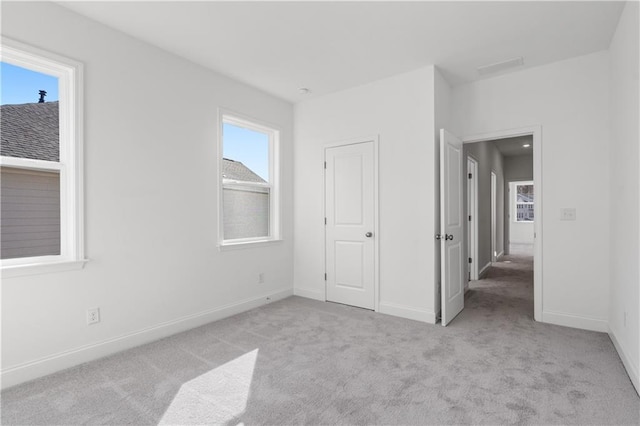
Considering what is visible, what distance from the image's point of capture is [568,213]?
3.30m

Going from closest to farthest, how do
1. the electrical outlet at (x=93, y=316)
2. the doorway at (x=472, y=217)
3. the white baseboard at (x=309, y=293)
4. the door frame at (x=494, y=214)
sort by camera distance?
the electrical outlet at (x=93, y=316) < the white baseboard at (x=309, y=293) < the doorway at (x=472, y=217) < the door frame at (x=494, y=214)

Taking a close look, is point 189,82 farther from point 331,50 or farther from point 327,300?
point 327,300

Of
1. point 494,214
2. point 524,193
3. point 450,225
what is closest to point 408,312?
point 450,225

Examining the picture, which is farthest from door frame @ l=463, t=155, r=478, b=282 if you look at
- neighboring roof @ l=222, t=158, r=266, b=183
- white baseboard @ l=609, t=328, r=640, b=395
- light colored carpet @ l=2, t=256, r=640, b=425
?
neighboring roof @ l=222, t=158, r=266, b=183

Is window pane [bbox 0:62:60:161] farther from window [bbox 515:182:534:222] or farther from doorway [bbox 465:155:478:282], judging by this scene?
window [bbox 515:182:534:222]

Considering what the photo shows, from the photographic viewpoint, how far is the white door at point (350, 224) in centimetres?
395

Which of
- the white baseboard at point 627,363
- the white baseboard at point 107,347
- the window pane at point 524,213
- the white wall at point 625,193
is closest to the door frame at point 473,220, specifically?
the white wall at point 625,193

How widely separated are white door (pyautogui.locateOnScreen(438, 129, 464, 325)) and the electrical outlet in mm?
3142

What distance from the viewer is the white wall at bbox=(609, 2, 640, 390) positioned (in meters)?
2.20

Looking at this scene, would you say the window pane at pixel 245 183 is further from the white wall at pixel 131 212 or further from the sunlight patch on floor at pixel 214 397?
the sunlight patch on floor at pixel 214 397

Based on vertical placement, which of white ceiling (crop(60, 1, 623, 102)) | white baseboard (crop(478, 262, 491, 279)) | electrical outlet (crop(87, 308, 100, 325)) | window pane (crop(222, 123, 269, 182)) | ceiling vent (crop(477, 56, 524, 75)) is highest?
white ceiling (crop(60, 1, 623, 102))

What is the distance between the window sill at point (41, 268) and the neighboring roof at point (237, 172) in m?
1.69

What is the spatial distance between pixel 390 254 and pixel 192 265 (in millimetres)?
2187

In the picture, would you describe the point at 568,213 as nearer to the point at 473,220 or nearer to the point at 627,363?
the point at 627,363
